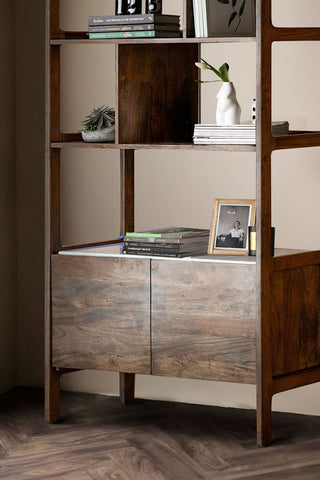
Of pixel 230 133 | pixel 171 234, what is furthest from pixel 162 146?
pixel 171 234

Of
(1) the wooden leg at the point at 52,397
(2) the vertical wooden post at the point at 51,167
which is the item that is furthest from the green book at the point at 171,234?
(1) the wooden leg at the point at 52,397

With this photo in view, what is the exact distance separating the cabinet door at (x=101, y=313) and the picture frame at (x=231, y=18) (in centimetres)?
100

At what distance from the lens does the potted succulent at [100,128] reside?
3975 mm

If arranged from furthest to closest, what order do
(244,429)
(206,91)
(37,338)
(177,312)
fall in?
(37,338) → (206,91) → (244,429) → (177,312)

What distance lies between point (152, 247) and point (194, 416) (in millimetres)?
910

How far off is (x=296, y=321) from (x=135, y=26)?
4.56 feet

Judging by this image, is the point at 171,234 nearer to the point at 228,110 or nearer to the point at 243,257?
the point at 243,257

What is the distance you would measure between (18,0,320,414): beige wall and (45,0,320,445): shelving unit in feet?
1.16

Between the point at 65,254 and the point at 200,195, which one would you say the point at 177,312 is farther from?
the point at 200,195

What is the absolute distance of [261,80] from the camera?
11.6 feet

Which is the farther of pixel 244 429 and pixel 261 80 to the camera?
pixel 244 429

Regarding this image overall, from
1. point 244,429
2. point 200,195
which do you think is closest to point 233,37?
point 200,195

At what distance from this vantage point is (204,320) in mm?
3762

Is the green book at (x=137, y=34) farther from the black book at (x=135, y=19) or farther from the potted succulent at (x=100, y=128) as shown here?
the potted succulent at (x=100, y=128)
